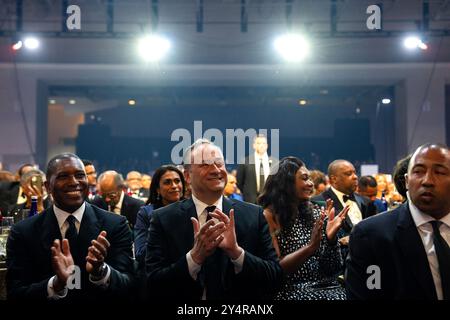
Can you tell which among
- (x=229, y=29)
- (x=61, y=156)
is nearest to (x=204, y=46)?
(x=229, y=29)

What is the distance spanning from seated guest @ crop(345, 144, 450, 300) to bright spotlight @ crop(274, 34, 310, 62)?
23.0ft

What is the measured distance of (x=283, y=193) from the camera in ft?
10.1

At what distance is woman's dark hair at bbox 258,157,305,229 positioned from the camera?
9.83ft

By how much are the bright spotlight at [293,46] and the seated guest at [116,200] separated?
4900mm

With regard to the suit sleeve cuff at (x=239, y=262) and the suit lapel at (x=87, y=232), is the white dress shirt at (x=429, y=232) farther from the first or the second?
the suit lapel at (x=87, y=232)

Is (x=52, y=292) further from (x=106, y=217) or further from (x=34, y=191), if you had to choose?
(x=34, y=191)

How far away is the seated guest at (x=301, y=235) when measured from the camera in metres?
2.77

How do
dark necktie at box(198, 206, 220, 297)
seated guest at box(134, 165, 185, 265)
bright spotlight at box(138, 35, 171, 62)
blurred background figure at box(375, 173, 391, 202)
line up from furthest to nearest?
1. bright spotlight at box(138, 35, 171, 62)
2. blurred background figure at box(375, 173, 391, 202)
3. seated guest at box(134, 165, 185, 265)
4. dark necktie at box(198, 206, 220, 297)

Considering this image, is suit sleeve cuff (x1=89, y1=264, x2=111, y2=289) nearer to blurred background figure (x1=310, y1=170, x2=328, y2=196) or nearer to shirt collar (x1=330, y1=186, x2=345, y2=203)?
shirt collar (x1=330, y1=186, x2=345, y2=203)

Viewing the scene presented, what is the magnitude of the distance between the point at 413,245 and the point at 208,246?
0.70m

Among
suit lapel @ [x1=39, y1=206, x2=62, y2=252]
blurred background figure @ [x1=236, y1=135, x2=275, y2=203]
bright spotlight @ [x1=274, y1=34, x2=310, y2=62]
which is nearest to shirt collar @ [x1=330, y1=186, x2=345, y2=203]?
blurred background figure @ [x1=236, y1=135, x2=275, y2=203]

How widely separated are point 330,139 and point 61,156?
13.0m

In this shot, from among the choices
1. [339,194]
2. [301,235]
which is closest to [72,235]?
[301,235]

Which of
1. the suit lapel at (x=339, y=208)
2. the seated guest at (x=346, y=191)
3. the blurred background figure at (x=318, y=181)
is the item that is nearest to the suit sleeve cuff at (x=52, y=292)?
the suit lapel at (x=339, y=208)
